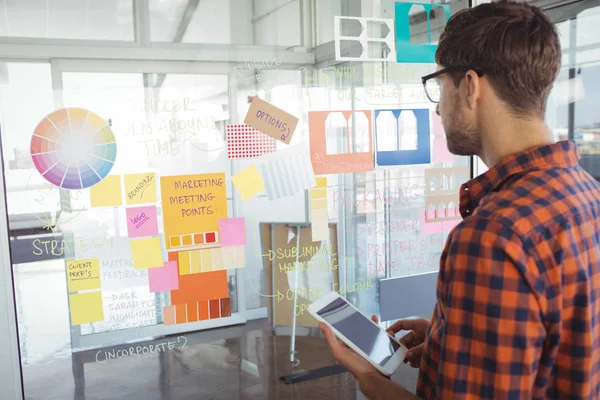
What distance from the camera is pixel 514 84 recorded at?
94 centimetres

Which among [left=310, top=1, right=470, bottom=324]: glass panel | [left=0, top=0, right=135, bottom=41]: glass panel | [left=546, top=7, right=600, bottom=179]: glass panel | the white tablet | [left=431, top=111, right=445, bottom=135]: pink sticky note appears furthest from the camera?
[left=546, top=7, right=600, bottom=179]: glass panel

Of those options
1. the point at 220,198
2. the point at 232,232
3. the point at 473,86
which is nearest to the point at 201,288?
the point at 232,232

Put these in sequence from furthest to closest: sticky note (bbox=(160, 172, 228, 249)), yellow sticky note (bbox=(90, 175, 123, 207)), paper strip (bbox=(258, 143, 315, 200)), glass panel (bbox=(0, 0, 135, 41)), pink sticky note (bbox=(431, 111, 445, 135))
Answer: pink sticky note (bbox=(431, 111, 445, 135)) < paper strip (bbox=(258, 143, 315, 200)) < sticky note (bbox=(160, 172, 228, 249)) < yellow sticky note (bbox=(90, 175, 123, 207)) < glass panel (bbox=(0, 0, 135, 41))

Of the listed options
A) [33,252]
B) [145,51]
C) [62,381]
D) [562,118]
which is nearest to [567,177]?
[145,51]

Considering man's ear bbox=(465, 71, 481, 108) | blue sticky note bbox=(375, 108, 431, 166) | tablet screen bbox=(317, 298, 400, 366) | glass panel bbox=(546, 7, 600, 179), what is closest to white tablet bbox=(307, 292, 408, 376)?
tablet screen bbox=(317, 298, 400, 366)

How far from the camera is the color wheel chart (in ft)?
5.45

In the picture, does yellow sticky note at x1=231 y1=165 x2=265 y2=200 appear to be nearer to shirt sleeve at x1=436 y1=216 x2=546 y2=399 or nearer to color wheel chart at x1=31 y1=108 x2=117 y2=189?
color wheel chart at x1=31 y1=108 x2=117 y2=189

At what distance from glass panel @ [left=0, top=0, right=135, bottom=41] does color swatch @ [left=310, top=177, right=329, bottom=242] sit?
2.82ft

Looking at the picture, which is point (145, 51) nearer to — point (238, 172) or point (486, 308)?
point (238, 172)

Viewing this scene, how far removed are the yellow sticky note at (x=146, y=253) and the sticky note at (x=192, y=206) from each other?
0.04 meters

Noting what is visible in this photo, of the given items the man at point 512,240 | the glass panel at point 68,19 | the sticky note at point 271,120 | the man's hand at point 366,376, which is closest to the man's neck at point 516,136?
the man at point 512,240

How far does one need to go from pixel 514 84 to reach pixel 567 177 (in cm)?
19

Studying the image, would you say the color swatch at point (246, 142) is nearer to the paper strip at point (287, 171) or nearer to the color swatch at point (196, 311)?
the paper strip at point (287, 171)

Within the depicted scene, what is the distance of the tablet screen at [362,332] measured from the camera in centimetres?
122
